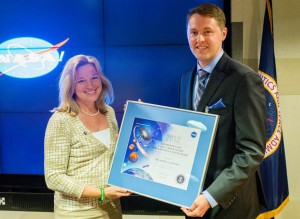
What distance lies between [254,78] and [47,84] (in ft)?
7.26

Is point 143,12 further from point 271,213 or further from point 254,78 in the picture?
point 271,213

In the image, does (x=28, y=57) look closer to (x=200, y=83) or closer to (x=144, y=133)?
(x=144, y=133)

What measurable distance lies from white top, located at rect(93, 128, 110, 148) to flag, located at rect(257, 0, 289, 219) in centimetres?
149

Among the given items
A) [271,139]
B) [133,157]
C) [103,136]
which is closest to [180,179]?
[133,157]

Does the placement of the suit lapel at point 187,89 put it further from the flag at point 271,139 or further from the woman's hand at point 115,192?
the flag at point 271,139

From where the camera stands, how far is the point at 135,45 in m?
2.93

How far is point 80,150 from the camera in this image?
5.41 feet

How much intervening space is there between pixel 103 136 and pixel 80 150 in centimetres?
14

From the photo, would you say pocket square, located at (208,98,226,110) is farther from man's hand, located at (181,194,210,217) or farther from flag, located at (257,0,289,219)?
flag, located at (257,0,289,219)

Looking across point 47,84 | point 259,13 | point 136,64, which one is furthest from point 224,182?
point 47,84

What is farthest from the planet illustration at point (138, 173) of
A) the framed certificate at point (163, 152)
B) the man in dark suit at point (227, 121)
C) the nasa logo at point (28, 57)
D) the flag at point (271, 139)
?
the nasa logo at point (28, 57)

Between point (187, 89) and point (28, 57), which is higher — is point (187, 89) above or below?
below

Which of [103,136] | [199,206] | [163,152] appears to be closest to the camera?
[199,206]

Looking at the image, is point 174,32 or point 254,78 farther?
point 174,32
